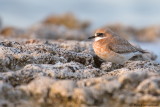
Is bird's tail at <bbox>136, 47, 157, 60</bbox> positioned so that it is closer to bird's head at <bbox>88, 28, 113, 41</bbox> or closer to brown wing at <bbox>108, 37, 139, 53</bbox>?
brown wing at <bbox>108, 37, 139, 53</bbox>

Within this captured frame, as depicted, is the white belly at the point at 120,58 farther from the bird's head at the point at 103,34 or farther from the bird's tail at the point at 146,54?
the bird's head at the point at 103,34

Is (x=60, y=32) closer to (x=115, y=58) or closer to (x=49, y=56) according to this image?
(x=115, y=58)

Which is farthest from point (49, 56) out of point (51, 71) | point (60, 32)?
point (60, 32)

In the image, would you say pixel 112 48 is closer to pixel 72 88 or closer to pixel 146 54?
pixel 146 54

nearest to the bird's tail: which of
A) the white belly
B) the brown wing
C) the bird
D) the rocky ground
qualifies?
the bird

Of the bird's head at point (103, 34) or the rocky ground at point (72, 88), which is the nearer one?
the rocky ground at point (72, 88)

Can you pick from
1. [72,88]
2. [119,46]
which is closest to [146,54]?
[119,46]

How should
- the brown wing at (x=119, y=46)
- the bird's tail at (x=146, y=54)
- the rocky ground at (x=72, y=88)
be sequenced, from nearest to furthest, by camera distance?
the rocky ground at (x=72, y=88) < the brown wing at (x=119, y=46) < the bird's tail at (x=146, y=54)

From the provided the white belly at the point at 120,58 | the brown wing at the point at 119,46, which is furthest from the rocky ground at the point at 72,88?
the brown wing at the point at 119,46

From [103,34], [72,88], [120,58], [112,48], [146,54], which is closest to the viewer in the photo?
[72,88]
